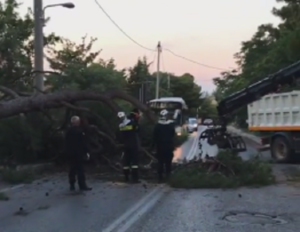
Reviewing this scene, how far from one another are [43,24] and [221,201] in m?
12.6

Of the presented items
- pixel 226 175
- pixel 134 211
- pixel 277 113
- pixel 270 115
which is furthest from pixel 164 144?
pixel 270 115

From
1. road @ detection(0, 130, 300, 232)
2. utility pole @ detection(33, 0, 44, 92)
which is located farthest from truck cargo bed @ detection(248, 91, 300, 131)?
road @ detection(0, 130, 300, 232)

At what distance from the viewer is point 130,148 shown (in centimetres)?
1591

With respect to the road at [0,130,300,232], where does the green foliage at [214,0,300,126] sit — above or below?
above

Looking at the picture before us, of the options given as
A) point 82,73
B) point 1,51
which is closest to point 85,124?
point 82,73

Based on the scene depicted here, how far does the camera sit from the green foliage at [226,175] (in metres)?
14.9

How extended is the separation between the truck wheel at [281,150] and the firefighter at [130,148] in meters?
8.70

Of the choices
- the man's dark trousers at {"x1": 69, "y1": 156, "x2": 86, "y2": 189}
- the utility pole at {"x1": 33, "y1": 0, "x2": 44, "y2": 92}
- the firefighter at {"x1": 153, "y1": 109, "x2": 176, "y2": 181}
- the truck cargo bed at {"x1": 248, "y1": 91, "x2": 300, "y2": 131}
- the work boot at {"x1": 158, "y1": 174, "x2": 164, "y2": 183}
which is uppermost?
the utility pole at {"x1": 33, "y1": 0, "x2": 44, "y2": 92}

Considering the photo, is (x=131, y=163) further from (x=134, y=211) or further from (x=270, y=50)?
(x=270, y=50)

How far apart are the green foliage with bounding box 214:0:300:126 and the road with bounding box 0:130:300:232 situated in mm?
8174

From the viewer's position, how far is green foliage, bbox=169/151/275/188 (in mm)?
14922

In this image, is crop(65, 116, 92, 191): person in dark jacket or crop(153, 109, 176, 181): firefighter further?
crop(153, 109, 176, 181): firefighter

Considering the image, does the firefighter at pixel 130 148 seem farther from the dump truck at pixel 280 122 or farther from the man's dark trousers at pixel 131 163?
the dump truck at pixel 280 122

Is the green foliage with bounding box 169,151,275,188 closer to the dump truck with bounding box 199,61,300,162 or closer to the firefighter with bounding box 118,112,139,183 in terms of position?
the firefighter with bounding box 118,112,139,183
